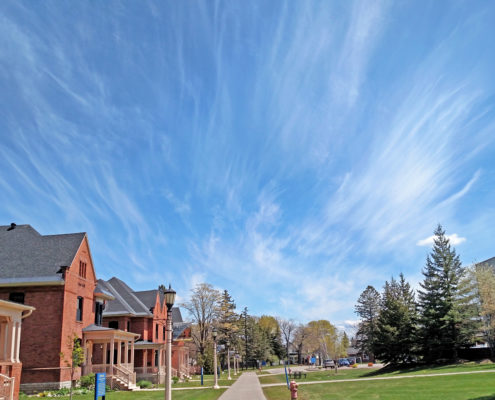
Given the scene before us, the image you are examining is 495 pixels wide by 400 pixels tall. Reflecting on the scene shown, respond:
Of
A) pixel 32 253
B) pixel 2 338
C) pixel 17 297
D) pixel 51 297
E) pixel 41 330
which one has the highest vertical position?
pixel 32 253

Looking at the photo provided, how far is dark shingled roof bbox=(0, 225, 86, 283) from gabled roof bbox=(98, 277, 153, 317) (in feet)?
34.0

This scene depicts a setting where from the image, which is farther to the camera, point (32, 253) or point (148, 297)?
point (148, 297)

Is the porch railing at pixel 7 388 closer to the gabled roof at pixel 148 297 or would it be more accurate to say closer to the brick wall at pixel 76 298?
the brick wall at pixel 76 298

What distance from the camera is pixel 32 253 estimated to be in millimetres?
31875

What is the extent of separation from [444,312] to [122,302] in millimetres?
31265

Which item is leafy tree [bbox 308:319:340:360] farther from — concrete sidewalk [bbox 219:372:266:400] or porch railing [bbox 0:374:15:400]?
porch railing [bbox 0:374:15:400]

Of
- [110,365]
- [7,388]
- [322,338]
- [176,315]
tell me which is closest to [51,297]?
[110,365]

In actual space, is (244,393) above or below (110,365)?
below

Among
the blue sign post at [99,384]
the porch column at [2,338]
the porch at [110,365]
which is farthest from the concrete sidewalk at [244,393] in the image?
the blue sign post at [99,384]

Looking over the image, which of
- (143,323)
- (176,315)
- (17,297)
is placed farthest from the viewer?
(176,315)

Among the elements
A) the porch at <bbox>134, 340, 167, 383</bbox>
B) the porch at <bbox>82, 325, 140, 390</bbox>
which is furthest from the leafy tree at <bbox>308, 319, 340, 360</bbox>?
the porch at <bbox>82, 325, 140, 390</bbox>

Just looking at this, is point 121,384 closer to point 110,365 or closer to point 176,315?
point 110,365

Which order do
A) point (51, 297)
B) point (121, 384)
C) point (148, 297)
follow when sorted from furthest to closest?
point (148, 297)
point (121, 384)
point (51, 297)

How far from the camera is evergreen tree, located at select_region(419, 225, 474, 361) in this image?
1486 inches
